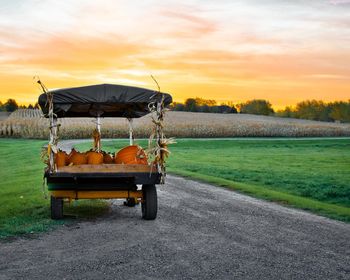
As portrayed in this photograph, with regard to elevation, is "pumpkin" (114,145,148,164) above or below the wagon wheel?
above

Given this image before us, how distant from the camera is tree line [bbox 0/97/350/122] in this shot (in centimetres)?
12656

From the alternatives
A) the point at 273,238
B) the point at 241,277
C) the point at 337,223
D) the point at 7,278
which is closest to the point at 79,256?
the point at 7,278

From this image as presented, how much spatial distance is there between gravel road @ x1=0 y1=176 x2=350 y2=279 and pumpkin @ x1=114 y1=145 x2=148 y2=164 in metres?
1.25

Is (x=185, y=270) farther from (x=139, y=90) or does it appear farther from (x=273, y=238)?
(x=139, y=90)

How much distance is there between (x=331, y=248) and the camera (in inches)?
357

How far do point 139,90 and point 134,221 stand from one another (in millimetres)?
2842

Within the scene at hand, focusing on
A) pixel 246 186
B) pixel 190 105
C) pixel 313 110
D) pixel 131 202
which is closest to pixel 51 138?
pixel 131 202

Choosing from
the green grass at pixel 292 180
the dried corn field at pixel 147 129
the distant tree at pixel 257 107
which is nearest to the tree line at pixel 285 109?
the distant tree at pixel 257 107

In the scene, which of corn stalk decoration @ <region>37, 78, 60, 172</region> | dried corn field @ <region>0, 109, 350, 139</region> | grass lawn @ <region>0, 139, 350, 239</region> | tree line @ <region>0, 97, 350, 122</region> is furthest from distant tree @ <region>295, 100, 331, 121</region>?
corn stalk decoration @ <region>37, 78, 60, 172</region>

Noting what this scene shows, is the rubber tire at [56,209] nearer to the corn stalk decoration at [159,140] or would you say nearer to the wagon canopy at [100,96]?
the wagon canopy at [100,96]

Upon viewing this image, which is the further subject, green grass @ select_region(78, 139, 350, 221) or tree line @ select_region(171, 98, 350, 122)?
tree line @ select_region(171, 98, 350, 122)

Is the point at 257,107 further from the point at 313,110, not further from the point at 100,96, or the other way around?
the point at 100,96

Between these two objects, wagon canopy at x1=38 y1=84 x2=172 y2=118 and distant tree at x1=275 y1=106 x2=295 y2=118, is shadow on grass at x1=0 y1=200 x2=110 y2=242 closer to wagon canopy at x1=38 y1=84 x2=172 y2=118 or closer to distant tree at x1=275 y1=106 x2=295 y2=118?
wagon canopy at x1=38 y1=84 x2=172 y2=118

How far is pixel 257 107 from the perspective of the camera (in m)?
138
